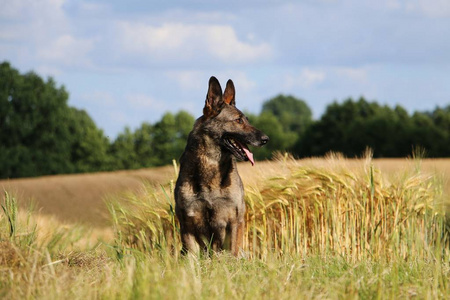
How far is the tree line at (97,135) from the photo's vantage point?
29.9m

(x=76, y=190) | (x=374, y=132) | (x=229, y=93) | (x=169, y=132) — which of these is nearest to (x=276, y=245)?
(x=229, y=93)

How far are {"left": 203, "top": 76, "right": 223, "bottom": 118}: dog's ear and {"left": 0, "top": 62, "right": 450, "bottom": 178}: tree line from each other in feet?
79.2

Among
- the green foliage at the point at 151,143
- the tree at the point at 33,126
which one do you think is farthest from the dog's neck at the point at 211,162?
the green foliage at the point at 151,143

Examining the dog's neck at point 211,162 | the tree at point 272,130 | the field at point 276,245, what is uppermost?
the tree at point 272,130

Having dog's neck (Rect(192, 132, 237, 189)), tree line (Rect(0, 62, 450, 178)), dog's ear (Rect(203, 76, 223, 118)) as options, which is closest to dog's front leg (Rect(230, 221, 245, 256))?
dog's neck (Rect(192, 132, 237, 189))

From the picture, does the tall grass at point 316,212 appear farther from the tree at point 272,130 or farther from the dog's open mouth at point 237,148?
the tree at point 272,130

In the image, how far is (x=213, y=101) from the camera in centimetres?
551

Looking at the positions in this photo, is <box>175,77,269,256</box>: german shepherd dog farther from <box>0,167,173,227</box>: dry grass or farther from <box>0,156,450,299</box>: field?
<box>0,167,173,227</box>: dry grass

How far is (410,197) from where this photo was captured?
7352 mm

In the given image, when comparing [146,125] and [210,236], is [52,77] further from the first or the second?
[210,236]

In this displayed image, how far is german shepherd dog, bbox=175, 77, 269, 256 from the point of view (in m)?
5.41

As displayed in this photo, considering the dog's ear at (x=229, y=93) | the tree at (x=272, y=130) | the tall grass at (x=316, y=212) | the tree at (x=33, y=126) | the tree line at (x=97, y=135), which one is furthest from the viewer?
the tree at (x=272, y=130)

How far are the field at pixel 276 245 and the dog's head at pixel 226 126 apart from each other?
746mm

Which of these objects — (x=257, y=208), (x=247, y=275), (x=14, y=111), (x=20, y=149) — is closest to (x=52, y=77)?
(x=14, y=111)
